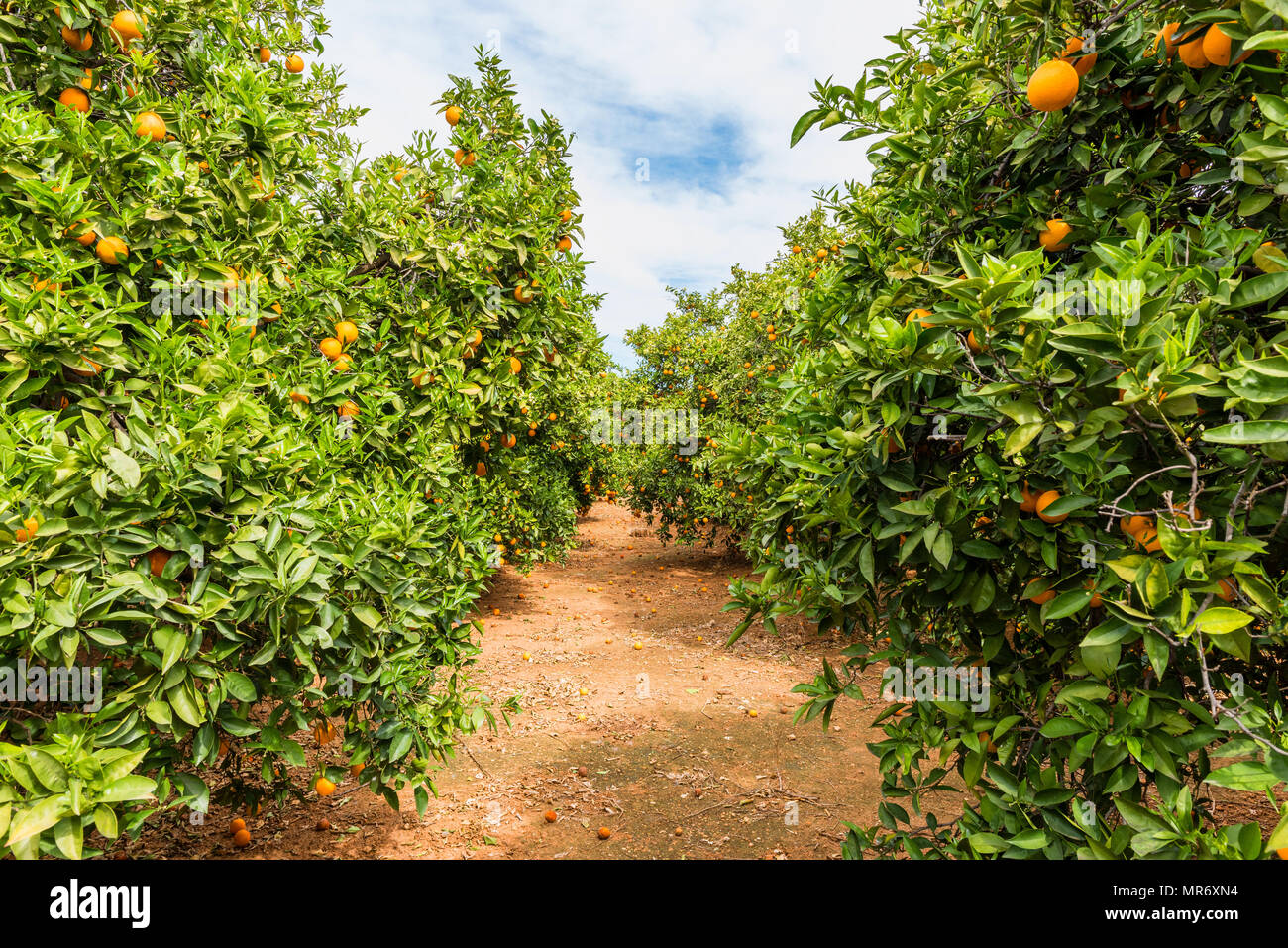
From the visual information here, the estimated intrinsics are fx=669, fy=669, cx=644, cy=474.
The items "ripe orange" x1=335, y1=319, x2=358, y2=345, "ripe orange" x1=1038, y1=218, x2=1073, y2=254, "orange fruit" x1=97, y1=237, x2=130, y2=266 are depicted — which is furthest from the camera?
"ripe orange" x1=335, y1=319, x2=358, y2=345

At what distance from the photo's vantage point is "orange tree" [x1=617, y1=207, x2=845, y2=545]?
8.66 m

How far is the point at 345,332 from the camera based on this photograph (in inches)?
145

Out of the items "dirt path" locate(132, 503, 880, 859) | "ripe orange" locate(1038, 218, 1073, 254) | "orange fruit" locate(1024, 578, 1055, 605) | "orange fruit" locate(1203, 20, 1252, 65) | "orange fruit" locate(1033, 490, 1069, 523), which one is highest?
"orange fruit" locate(1203, 20, 1252, 65)

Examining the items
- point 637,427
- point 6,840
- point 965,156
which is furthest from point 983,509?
point 637,427

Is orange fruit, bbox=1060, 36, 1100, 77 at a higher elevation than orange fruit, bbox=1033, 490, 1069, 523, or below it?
higher

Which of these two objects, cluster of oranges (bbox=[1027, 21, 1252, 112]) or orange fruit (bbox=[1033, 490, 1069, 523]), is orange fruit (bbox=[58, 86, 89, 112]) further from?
orange fruit (bbox=[1033, 490, 1069, 523])

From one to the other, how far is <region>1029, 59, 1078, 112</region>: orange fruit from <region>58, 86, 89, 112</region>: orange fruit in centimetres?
375

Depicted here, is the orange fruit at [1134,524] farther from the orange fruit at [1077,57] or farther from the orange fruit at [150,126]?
the orange fruit at [150,126]

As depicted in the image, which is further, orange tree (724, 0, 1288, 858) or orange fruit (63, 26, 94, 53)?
orange fruit (63, 26, 94, 53)

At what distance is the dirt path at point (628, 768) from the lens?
3787mm

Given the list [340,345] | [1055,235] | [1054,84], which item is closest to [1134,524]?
[1055,235]

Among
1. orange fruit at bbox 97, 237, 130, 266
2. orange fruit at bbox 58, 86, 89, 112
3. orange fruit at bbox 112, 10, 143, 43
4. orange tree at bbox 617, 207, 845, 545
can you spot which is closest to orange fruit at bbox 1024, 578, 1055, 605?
orange fruit at bbox 97, 237, 130, 266

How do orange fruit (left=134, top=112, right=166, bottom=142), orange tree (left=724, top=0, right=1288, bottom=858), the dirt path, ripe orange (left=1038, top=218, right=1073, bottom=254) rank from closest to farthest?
orange tree (left=724, top=0, right=1288, bottom=858) → ripe orange (left=1038, top=218, right=1073, bottom=254) → orange fruit (left=134, top=112, right=166, bottom=142) → the dirt path

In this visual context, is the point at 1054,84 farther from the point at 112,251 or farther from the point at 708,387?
the point at 708,387
